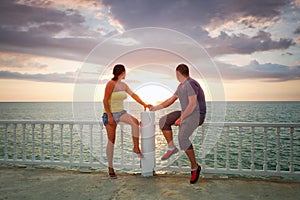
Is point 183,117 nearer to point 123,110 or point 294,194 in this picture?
point 123,110

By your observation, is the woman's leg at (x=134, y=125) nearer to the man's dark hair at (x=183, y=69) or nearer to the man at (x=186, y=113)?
the man at (x=186, y=113)

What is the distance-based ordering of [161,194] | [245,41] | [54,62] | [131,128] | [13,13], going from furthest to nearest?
[245,41]
[54,62]
[13,13]
[131,128]
[161,194]

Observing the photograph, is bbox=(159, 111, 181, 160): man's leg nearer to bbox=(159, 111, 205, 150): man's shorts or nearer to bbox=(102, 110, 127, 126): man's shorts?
bbox=(159, 111, 205, 150): man's shorts

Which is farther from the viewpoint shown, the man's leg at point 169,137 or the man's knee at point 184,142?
the man's leg at point 169,137

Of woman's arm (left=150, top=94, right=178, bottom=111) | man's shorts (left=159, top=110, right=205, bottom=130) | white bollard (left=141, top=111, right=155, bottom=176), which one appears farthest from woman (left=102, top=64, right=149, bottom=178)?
man's shorts (left=159, top=110, right=205, bottom=130)

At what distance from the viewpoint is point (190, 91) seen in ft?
11.5

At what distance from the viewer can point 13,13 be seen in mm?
11625

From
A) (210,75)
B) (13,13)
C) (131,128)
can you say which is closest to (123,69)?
(131,128)

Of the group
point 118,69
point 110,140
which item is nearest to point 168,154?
point 110,140

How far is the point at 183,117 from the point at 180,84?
445mm

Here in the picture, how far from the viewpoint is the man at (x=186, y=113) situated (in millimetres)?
3512

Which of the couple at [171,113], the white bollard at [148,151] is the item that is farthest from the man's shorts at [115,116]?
the white bollard at [148,151]

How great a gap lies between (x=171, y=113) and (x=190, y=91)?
1.55 feet

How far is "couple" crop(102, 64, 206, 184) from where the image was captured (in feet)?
11.8
